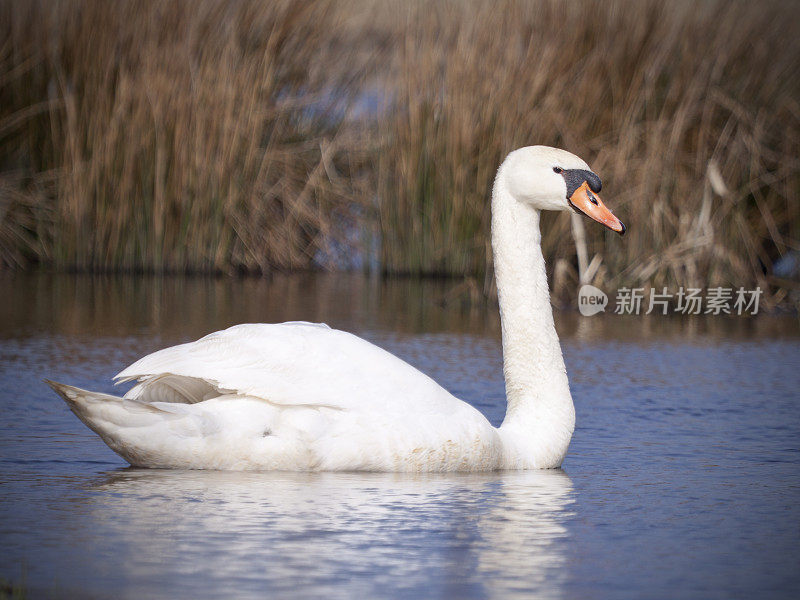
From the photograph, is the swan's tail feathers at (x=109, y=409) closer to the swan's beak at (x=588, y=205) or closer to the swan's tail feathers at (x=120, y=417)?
the swan's tail feathers at (x=120, y=417)

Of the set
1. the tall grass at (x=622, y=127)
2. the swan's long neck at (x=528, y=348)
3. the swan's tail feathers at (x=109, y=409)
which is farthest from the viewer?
the tall grass at (x=622, y=127)

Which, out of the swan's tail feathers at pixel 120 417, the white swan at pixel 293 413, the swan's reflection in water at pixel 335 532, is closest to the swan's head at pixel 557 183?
the white swan at pixel 293 413

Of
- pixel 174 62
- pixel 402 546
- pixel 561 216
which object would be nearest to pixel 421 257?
pixel 561 216

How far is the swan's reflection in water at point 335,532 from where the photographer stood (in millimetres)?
3174

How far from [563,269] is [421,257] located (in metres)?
2.05

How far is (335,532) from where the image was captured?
3666 millimetres

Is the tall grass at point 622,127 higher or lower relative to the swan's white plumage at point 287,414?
higher

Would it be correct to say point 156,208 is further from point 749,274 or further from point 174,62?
point 749,274

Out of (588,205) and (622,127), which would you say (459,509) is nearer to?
(588,205)

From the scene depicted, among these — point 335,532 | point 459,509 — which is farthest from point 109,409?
point 459,509

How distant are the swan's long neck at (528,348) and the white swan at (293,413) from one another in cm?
1

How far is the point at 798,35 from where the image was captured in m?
10.9

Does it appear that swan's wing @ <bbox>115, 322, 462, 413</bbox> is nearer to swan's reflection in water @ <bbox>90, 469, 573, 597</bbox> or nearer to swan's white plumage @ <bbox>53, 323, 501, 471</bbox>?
swan's white plumage @ <bbox>53, 323, 501, 471</bbox>

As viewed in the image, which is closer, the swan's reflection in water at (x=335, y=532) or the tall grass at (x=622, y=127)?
the swan's reflection in water at (x=335, y=532)
